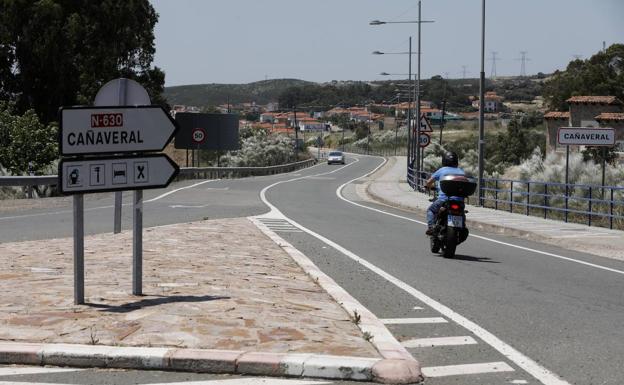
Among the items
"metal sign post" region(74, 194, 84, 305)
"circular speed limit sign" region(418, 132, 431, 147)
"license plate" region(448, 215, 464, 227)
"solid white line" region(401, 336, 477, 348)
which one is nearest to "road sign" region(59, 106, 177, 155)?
"metal sign post" region(74, 194, 84, 305)

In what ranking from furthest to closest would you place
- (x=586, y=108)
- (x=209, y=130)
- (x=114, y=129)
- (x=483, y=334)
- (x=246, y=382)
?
(x=209, y=130), (x=586, y=108), (x=114, y=129), (x=483, y=334), (x=246, y=382)

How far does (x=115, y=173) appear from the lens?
27.7ft

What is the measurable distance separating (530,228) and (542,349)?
46.9 feet

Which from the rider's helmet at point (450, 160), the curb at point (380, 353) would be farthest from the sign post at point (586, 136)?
the curb at point (380, 353)

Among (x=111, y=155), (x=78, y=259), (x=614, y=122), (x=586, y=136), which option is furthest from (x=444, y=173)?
(x=614, y=122)

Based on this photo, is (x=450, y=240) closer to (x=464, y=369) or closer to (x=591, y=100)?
(x=464, y=369)

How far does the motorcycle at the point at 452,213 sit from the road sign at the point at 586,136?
37.7 ft

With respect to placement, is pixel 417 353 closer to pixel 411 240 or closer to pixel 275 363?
pixel 275 363

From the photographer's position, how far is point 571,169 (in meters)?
36.4

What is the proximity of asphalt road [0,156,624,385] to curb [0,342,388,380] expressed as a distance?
0.69 m

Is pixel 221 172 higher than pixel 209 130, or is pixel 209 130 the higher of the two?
pixel 209 130

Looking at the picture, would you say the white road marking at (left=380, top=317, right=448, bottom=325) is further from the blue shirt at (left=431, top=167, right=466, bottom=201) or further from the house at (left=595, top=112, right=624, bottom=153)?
the house at (left=595, top=112, right=624, bottom=153)

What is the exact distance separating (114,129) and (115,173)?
1.36 feet

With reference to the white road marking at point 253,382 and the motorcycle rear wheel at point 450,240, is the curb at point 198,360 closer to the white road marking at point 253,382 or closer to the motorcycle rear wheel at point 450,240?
the white road marking at point 253,382
